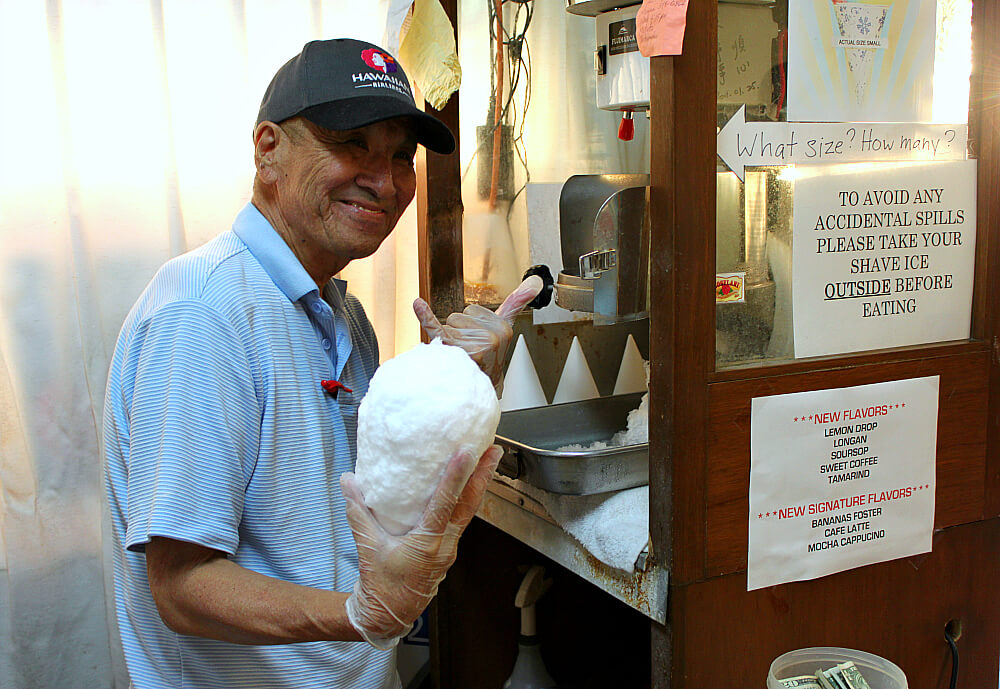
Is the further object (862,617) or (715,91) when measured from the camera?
(862,617)

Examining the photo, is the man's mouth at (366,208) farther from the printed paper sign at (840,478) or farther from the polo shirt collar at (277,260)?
the printed paper sign at (840,478)

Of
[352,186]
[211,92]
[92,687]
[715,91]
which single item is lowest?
[92,687]

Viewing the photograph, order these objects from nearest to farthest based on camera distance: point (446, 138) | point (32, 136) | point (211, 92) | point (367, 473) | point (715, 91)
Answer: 1. point (367, 473)
2. point (715, 91)
3. point (446, 138)
4. point (32, 136)
5. point (211, 92)

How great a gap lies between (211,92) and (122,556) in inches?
40.8

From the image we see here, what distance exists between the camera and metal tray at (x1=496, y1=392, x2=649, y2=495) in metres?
1.30

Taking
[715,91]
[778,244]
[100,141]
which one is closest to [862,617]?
[778,244]

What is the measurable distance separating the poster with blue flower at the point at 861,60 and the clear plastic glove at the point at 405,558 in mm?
720

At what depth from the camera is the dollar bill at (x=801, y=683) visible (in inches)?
45.1

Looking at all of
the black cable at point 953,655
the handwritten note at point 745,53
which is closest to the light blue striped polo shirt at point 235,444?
the handwritten note at point 745,53

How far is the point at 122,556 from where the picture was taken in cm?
113

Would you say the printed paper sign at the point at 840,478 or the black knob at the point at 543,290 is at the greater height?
the black knob at the point at 543,290

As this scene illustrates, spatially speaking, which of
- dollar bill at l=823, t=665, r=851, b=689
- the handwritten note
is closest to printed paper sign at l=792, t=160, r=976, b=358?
the handwritten note

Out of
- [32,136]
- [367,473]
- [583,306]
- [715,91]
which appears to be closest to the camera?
[367,473]

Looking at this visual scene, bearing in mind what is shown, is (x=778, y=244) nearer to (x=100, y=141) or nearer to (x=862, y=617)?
(x=862, y=617)
